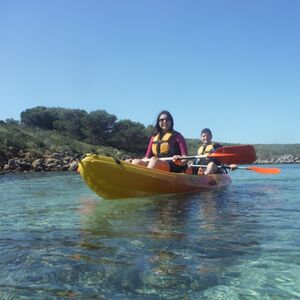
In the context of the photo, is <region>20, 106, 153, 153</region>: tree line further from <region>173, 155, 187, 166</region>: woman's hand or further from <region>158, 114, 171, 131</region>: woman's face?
<region>173, 155, 187, 166</region>: woman's hand

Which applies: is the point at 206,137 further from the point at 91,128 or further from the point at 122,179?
the point at 91,128

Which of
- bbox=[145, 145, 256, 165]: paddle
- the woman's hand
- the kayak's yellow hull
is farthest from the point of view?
bbox=[145, 145, 256, 165]: paddle

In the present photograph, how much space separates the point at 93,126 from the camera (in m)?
46.0

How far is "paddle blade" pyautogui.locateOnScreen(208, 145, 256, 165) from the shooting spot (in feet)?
31.1

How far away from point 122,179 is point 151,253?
3870mm

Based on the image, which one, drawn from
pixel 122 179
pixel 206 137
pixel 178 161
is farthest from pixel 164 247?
pixel 206 137

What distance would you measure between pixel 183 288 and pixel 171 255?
77 centimetres

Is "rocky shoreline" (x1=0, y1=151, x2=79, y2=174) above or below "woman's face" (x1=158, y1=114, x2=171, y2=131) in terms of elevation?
below

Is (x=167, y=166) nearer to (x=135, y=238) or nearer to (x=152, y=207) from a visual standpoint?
(x=152, y=207)

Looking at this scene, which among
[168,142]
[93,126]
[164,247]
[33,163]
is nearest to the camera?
[164,247]

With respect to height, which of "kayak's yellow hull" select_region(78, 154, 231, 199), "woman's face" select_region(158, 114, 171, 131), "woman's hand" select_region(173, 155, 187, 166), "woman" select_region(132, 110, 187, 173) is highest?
"woman's face" select_region(158, 114, 171, 131)

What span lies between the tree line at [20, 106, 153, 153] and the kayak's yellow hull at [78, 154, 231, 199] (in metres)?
36.0

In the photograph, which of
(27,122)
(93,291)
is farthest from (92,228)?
(27,122)

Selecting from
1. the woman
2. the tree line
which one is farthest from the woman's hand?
the tree line
